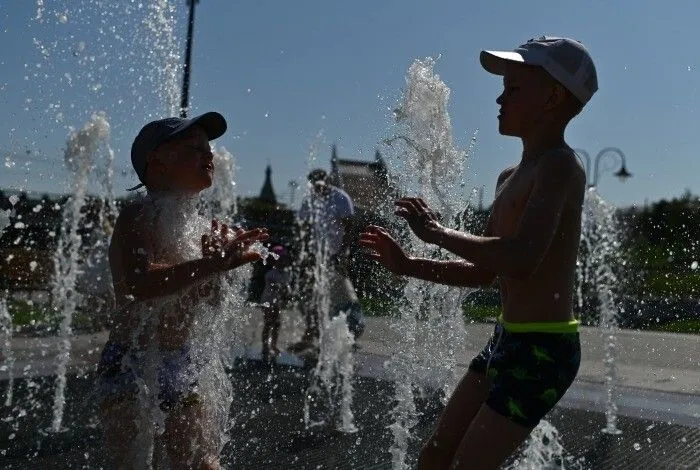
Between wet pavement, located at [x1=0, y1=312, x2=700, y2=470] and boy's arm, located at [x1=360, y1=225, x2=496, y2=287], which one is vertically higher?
boy's arm, located at [x1=360, y1=225, x2=496, y2=287]

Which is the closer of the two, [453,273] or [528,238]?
[528,238]

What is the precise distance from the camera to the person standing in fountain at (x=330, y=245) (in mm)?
7125

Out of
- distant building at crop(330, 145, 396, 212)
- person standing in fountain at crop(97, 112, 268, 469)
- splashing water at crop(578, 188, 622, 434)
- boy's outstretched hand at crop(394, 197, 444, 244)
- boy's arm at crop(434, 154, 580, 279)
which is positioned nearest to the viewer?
boy's arm at crop(434, 154, 580, 279)

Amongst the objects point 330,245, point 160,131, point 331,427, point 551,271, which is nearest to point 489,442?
point 551,271

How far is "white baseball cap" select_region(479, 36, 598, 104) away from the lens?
2.34 meters

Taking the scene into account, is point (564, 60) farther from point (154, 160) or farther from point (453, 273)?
point (154, 160)

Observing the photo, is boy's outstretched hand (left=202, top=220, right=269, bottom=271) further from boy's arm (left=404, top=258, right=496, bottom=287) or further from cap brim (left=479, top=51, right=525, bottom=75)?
cap brim (left=479, top=51, right=525, bottom=75)

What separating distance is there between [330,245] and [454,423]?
193 inches

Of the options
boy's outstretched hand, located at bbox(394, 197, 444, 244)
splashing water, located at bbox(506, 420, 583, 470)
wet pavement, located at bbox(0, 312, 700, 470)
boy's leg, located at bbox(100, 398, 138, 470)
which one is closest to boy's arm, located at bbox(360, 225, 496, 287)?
boy's outstretched hand, located at bbox(394, 197, 444, 244)

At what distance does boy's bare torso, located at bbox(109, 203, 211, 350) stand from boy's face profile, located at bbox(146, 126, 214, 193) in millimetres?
141

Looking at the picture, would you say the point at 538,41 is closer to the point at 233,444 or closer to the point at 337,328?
the point at 233,444

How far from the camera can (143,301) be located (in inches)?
99.3

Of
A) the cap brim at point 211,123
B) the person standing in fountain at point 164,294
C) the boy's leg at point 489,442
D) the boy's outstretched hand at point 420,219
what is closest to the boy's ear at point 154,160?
the person standing in fountain at point 164,294

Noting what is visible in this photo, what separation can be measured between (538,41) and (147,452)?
5.20 feet
